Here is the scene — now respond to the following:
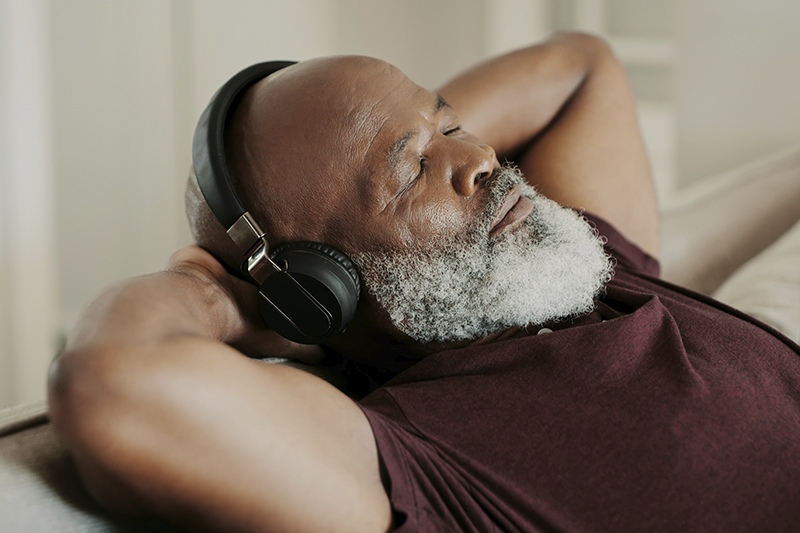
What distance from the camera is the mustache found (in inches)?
32.1

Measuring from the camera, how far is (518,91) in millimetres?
1258

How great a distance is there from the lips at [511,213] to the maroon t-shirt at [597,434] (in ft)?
0.56

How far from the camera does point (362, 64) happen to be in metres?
0.82

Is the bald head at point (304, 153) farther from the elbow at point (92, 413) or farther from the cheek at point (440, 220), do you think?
the elbow at point (92, 413)

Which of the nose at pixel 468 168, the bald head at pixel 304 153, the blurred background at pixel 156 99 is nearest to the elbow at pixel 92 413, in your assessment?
the bald head at pixel 304 153

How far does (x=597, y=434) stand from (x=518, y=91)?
82cm

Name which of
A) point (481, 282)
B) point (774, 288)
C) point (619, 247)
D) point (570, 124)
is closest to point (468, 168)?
point (481, 282)

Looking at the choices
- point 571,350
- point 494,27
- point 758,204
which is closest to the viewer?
point 571,350

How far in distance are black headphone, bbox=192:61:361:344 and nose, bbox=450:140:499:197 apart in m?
0.18

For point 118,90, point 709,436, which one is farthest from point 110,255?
point 709,436

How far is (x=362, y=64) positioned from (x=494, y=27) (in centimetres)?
193

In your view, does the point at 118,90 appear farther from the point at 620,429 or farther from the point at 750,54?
the point at 750,54

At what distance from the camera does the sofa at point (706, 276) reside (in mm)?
541

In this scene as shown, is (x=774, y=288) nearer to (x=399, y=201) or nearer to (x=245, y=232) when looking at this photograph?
(x=399, y=201)
